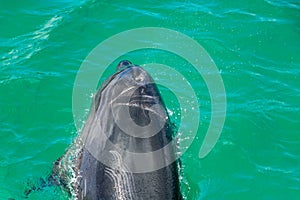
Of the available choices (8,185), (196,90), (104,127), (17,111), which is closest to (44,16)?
(17,111)

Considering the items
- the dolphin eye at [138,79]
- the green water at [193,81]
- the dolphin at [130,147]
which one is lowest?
the green water at [193,81]

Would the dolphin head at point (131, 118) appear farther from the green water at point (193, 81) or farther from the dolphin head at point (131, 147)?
the green water at point (193, 81)

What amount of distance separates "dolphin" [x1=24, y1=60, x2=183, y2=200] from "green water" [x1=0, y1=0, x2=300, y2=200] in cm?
188

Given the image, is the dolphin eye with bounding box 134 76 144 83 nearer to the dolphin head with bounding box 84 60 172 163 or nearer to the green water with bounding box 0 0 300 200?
the dolphin head with bounding box 84 60 172 163

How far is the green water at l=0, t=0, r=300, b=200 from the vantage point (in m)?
11.0

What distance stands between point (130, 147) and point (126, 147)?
7cm

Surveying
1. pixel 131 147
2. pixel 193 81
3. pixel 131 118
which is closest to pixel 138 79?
pixel 131 118

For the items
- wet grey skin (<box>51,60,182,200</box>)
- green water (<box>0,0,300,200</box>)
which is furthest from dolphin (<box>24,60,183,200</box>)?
green water (<box>0,0,300,200</box>)

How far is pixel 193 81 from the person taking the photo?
1356cm

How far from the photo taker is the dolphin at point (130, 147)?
21.9ft

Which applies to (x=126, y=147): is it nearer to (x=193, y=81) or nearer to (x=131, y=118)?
(x=131, y=118)

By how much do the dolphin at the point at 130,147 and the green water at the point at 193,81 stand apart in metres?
1.88

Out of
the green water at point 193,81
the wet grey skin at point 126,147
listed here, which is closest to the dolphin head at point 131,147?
the wet grey skin at point 126,147

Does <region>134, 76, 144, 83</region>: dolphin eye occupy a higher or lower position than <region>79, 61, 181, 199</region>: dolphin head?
higher
